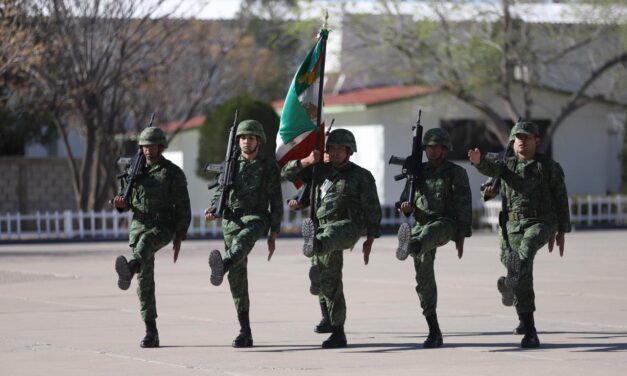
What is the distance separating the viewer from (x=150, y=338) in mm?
Result: 12227

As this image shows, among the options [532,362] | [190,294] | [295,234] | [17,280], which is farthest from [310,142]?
[295,234]

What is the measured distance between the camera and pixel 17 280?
21.0 m

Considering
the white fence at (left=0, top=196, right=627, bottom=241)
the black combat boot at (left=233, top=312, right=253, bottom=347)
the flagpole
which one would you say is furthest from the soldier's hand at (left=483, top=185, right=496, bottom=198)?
the white fence at (left=0, top=196, right=627, bottom=241)

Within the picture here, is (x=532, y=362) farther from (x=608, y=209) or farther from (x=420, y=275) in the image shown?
(x=608, y=209)

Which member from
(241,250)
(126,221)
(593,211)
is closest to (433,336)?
(241,250)

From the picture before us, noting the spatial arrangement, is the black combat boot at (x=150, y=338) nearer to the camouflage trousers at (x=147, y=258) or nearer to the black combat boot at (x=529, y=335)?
the camouflage trousers at (x=147, y=258)

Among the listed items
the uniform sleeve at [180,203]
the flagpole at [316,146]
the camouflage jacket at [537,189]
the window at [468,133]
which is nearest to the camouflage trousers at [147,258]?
→ the uniform sleeve at [180,203]

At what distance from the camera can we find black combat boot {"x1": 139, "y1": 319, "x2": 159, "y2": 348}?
1220cm

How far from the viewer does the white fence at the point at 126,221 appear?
35.4m

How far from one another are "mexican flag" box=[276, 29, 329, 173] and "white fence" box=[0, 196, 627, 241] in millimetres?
20106

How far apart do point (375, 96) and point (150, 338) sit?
3035cm

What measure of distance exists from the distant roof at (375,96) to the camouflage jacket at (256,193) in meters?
27.9

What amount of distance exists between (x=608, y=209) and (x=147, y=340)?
29.0 meters

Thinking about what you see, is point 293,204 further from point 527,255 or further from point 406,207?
point 527,255
